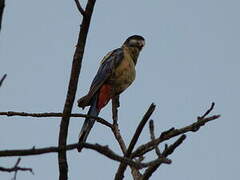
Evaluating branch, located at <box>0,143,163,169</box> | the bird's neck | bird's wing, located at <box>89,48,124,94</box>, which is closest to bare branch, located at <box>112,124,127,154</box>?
branch, located at <box>0,143,163,169</box>

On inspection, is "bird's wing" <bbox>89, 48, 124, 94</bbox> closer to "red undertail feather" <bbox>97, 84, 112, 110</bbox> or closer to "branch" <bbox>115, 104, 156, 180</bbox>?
"red undertail feather" <bbox>97, 84, 112, 110</bbox>

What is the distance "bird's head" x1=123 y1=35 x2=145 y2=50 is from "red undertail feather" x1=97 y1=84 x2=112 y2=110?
3.60ft

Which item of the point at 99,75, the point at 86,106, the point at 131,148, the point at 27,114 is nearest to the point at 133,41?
the point at 99,75

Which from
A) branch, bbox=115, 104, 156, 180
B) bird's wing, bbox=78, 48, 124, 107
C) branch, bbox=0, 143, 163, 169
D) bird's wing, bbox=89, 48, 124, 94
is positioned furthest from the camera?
bird's wing, bbox=89, 48, 124, 94

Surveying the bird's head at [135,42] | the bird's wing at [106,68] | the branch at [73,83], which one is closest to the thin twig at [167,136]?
the branch at [73,83]

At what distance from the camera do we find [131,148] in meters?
2.41

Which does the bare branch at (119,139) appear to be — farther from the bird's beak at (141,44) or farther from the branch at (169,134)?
the bird's beak at (141,44)

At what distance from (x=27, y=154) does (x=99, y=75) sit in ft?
14.9

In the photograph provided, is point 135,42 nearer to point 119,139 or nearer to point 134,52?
point 134,52

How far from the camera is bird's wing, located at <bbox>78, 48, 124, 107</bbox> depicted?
548 centimetres

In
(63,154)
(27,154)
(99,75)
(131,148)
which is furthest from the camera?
(99,75)

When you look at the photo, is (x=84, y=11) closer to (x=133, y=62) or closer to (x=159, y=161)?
(x=159, y=161)

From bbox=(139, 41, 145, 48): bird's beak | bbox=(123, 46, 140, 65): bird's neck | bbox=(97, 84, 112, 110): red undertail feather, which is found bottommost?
bbox=(97, 84, 112, 110): red undertail feather

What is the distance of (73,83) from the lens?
2740 millimetres
